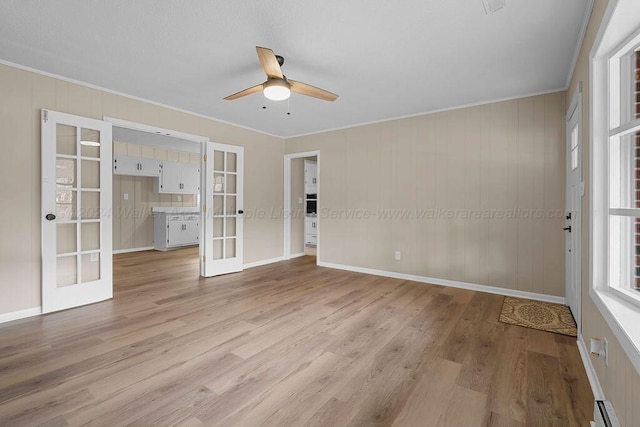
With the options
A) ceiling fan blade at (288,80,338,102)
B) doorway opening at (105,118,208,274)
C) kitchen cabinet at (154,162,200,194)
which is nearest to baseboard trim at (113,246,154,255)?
doorway opening at (105,118,208,274)

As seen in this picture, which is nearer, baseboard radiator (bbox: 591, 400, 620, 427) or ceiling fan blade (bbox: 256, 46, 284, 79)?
baseboard radiator (bbox: 591, 400, 620, 427)

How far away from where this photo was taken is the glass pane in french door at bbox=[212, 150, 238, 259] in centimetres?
470

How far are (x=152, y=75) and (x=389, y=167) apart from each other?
3.36m

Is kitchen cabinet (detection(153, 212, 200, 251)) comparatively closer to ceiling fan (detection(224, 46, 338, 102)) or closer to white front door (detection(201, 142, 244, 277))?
white front door (detection(201, 142, 244, 277))

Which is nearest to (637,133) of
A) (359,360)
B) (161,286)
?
(359,360)

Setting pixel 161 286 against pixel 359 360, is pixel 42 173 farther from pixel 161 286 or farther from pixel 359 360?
pixel 359 360

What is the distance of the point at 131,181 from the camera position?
7039 mm

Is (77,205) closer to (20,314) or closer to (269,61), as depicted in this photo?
(20,314)

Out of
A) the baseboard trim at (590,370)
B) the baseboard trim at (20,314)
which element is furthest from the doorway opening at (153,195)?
the baseboard trim at (590,370)

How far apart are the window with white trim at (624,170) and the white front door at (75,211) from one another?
15.0ft

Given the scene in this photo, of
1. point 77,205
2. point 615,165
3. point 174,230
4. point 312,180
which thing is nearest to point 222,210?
point 77,205

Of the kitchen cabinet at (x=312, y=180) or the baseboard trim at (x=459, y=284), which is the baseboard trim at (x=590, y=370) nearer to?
the baseboard trim at (x=459, y=284)

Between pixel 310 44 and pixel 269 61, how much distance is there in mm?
435

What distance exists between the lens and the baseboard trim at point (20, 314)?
9.26 feet
